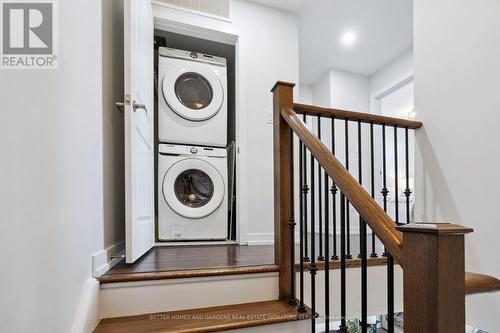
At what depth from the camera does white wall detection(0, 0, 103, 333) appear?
76cm

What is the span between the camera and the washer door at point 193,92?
252 cm

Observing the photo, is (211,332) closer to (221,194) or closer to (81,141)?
(81,141)

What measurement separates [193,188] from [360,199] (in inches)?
77.6

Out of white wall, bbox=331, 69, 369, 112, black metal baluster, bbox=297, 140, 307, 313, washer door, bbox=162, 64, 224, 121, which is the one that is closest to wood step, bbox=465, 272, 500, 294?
black metal baluster, bbox=297, 140, 307, 313

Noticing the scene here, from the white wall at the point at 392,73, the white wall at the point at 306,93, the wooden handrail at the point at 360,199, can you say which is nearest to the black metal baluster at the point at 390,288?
the wooden handrail at the point at 360,199

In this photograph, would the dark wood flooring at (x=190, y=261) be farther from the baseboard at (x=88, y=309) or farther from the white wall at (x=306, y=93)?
the white wall at (x=306, y=93)

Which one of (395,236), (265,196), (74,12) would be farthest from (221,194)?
(395,236)

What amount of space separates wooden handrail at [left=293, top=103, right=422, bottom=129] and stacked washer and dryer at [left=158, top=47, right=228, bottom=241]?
1236mm

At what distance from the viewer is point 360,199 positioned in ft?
2.83

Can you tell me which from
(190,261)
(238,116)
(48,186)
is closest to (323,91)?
(238,116)

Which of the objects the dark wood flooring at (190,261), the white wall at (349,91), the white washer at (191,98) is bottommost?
the dark wood flooring at (190,261)

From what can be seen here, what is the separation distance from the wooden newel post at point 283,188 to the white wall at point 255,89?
3.60 feet

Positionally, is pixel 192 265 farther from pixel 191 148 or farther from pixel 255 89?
pixel 255 89

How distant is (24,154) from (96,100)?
1.89 feet
